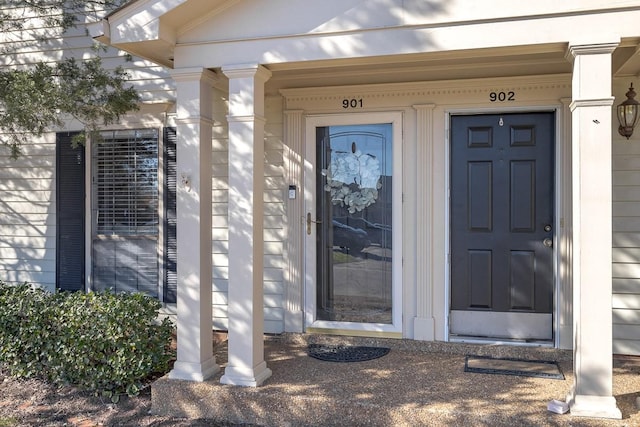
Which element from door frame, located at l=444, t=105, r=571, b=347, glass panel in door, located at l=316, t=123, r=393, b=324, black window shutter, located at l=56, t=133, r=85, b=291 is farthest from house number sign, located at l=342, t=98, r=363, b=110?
black window shutter, located at l=56, t=133, r=85, b=291

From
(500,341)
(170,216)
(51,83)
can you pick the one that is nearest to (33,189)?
(170,216)

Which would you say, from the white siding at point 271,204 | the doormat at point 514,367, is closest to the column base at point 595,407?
the doormat at point 514,367

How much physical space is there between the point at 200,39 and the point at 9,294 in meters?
2.85

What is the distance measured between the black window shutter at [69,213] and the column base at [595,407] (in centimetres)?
480

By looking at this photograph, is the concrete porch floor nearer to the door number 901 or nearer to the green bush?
the green bush

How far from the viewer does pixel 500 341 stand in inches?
181

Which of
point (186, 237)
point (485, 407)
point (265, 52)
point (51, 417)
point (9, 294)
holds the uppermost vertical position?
point (265, 52)

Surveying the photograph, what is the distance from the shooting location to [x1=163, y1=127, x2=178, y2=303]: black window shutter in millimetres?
5402

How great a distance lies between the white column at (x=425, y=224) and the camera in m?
4.68

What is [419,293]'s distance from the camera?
4.72 metres

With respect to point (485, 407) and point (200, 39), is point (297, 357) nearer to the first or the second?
point (485, 407)

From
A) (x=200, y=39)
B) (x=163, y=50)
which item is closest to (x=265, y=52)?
(x=200, y=39)

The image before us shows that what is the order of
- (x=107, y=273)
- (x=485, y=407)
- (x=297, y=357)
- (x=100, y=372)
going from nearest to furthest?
(x=485, y=407) → (x=100, y=372) → (x=297, y=357) → (x=107, y=273)

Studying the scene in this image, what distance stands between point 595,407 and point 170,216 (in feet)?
13.2
